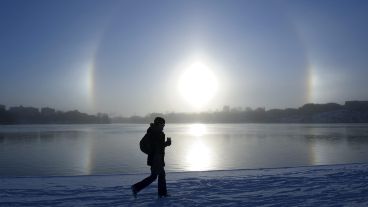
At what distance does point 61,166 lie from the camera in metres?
22.7

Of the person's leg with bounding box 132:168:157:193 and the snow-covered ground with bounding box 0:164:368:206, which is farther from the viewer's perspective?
the person's leg with bounding box 132:168:157:193

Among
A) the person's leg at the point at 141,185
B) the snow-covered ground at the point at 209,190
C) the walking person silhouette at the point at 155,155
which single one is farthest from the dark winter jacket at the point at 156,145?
the snow-covered ground at the point at 209,190

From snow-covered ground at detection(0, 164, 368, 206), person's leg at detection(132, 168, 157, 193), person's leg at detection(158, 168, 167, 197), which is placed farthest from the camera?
person's leg at detection(158, 168, 167, 197)

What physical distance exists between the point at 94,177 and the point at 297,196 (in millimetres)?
6936

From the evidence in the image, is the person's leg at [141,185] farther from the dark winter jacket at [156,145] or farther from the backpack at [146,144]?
the backpack at [146,144]

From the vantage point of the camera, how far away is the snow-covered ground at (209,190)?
27.9 ft

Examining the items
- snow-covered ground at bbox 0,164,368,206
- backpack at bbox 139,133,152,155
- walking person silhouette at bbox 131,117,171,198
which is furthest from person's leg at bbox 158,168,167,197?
backpack at bbox 139,133,152,155

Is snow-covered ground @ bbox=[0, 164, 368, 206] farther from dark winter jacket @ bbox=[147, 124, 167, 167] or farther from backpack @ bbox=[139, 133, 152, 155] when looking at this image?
backpack @ bbox=[139, 133, 152, 155]

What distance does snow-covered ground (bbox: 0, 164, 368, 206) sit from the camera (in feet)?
27.9

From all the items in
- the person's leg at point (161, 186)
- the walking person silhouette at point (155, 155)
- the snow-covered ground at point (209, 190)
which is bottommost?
the snow-covered ground at point (209, 190)

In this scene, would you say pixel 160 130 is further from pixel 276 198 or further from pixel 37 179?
pixel 37 179

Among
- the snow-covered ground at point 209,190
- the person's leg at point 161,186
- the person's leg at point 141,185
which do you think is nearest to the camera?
the snow-covered ground at point 209,190

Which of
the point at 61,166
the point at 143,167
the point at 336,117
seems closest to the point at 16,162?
the point at 61,166

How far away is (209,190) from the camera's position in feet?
32.7
